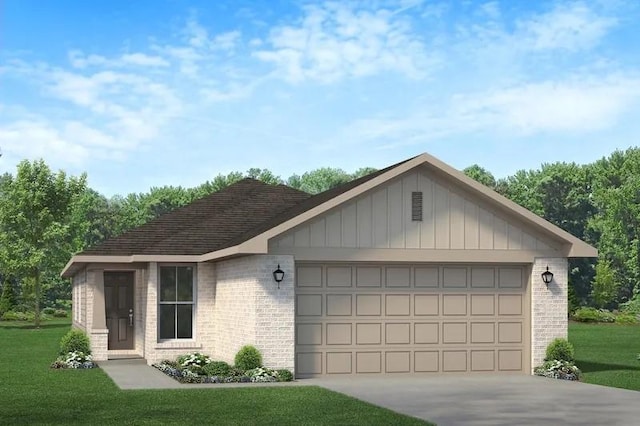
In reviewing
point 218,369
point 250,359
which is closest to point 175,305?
point 218,369

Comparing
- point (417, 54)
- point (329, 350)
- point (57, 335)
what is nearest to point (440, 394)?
point (329, 350)

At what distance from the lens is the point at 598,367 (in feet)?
82.3

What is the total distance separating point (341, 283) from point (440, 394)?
4.44 m

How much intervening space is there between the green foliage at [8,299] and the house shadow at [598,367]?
4538 centimetres

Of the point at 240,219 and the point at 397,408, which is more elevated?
the point at 240,219

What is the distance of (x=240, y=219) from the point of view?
94.1ft

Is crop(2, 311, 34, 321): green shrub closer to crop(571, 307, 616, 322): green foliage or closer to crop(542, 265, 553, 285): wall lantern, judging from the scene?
crop(571, 307, 616, 322): green foliage

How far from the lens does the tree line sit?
177 ft

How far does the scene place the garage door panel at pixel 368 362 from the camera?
72.5ft

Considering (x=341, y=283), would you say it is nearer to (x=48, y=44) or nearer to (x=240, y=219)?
(x=240, y=219)

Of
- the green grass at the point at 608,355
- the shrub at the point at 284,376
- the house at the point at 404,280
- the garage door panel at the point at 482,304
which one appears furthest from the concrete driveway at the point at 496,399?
the garage door panel at the point at 482,304

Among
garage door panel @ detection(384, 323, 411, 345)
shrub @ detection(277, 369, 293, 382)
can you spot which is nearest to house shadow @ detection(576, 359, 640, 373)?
garage door panel @ detection(384, 323, 411, 345)

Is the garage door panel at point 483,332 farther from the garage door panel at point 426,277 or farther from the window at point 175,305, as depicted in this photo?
the window at point 175,305

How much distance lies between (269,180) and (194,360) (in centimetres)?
7966
